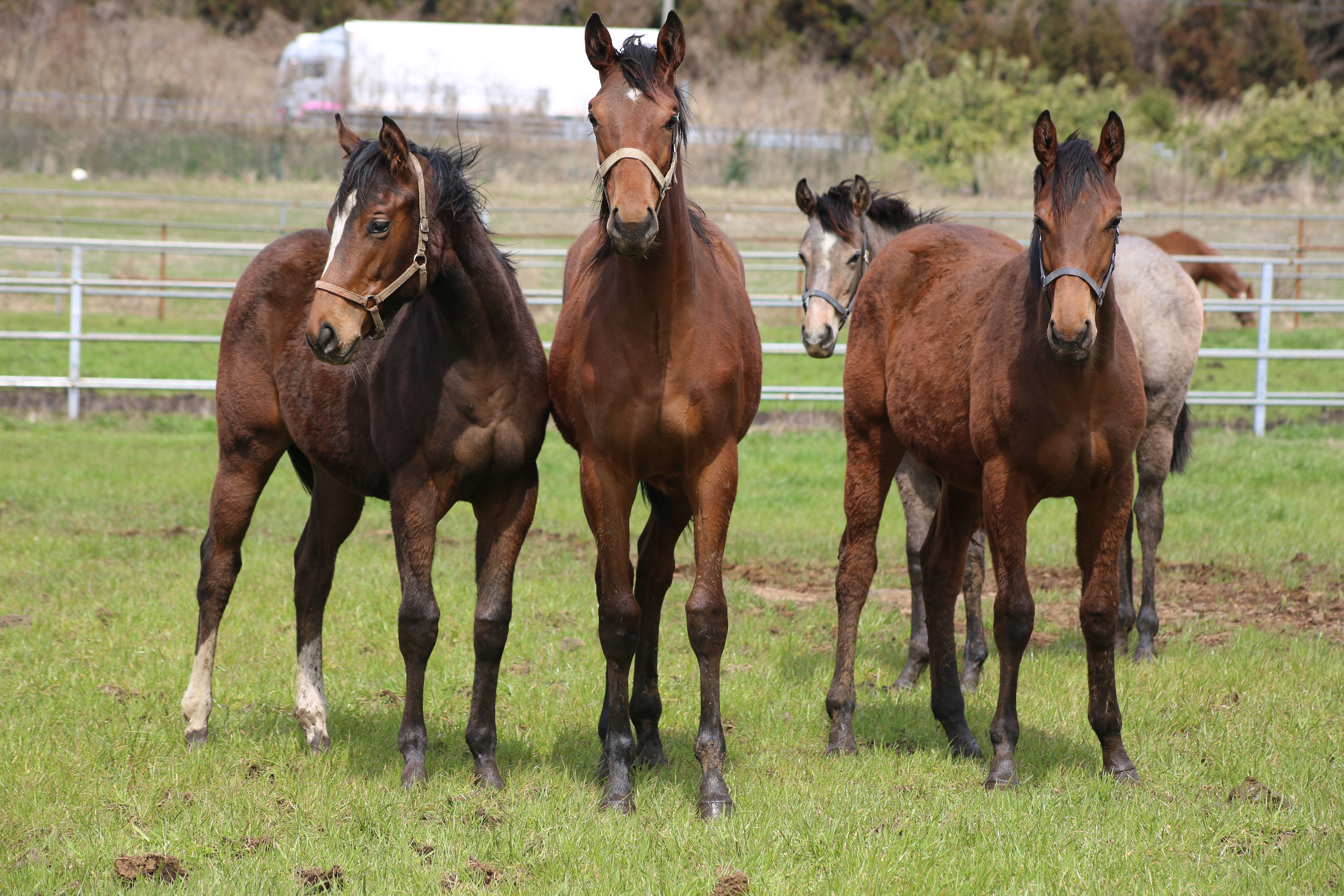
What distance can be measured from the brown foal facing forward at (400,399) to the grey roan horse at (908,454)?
232 cm

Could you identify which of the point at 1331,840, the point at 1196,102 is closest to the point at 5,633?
the point at 1331,840

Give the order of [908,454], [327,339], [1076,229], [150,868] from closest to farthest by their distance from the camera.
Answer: [150,868] → [327,339] → [1076,229] → [908,454]

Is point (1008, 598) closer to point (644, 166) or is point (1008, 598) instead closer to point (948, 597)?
point (948, 597)

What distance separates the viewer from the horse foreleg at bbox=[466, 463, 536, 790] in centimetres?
435

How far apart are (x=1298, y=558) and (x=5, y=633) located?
7.82 m

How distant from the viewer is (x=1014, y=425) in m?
4.23

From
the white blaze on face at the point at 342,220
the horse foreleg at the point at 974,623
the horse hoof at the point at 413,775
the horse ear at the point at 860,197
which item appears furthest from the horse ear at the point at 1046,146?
the horse hoof at the point at 413,775

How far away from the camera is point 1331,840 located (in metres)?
3.67

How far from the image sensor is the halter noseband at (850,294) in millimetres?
6875

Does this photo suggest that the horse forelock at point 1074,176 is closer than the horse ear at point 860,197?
Yes

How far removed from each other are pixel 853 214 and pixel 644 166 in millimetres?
3531

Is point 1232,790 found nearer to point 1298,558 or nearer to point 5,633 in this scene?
point 1298,558

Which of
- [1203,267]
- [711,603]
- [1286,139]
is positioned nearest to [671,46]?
[711,603]

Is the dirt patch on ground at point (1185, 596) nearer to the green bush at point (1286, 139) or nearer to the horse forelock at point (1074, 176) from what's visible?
the horse forelock at point (1074, 176)
